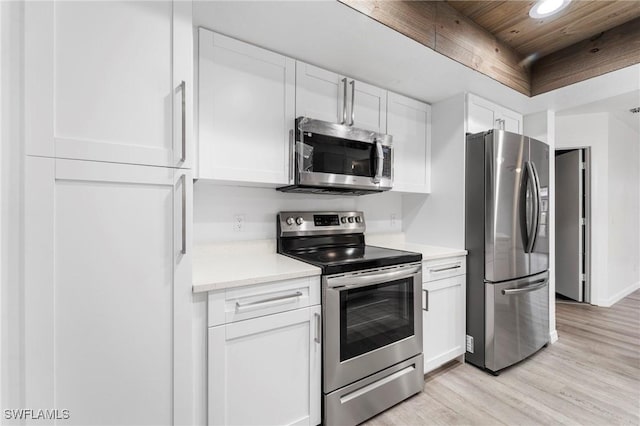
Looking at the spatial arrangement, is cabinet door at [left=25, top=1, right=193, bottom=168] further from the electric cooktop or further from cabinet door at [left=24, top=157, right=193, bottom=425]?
the electric cooktop

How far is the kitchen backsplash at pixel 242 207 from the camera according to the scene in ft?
6.09

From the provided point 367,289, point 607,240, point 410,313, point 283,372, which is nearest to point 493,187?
point 410,313

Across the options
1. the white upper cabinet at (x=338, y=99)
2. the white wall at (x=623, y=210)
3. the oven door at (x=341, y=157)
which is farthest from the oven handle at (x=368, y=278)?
the white wall at (x=623, y=210)

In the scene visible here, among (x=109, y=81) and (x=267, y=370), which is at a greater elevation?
(x=109, y=81)

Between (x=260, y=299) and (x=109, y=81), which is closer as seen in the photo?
(x=109, y=81)

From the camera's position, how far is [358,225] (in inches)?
95.1

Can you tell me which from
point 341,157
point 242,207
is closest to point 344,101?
point 341,157

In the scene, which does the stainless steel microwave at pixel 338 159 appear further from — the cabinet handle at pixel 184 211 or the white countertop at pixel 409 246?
the cabinet handle at pixel 184 211

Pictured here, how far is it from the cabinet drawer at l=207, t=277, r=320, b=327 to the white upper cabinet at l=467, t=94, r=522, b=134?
6.13 feet

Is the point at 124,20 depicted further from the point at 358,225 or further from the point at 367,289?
the point at 358,225

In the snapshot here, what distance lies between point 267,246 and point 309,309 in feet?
2.19

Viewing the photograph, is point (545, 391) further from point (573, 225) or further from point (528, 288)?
point (573, 225)

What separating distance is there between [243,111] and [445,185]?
5.70 ft

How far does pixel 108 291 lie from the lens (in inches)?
43.4
